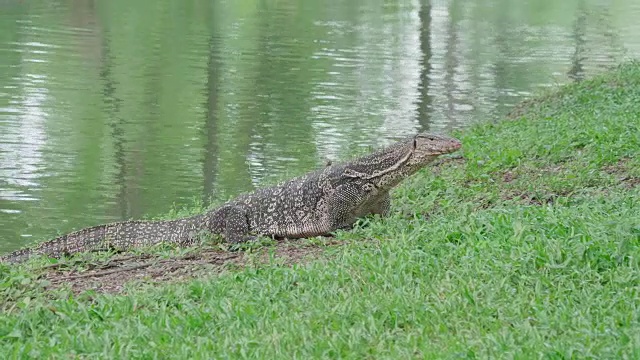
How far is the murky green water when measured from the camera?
13797 mm

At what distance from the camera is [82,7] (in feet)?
112

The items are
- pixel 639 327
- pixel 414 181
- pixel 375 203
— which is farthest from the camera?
pixel 414 181

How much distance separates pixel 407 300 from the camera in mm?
5727

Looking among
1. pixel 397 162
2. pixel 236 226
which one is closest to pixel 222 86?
pixel 236 226

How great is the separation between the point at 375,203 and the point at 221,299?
9.08 feet

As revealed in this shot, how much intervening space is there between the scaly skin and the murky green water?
96.1 inches

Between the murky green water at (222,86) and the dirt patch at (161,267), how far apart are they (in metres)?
3.39

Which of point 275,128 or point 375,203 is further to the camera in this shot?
point 275,128

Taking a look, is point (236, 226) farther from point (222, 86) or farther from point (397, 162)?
point (222, 86)

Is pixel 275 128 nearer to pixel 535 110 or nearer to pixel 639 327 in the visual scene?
pixel 535 110

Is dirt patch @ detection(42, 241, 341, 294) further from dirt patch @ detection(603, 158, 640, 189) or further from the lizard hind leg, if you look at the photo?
dirt patch @ detection(603, 158, 640, 189)

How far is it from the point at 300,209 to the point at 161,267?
56.0 inches

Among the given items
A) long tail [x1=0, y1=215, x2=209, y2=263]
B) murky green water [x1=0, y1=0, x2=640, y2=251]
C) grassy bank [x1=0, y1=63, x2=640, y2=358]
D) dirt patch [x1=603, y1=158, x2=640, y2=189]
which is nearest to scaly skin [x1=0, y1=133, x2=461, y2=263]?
long tail [x1=0, y1=215, x2=209, y2=263]

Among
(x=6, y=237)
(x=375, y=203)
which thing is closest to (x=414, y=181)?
(x=375, y=203)
